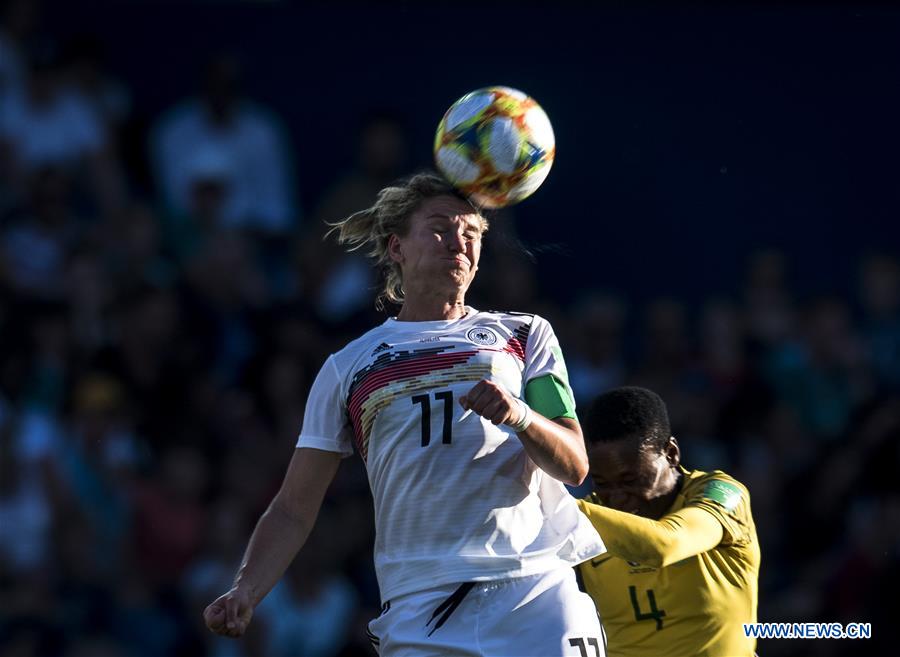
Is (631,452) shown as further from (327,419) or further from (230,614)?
(230,614)

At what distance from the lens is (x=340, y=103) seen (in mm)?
13219

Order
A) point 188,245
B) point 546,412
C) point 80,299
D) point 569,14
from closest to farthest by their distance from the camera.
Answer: point 546,412
point 80,299
point 188,245
point 569,14

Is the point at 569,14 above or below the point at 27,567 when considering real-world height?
above

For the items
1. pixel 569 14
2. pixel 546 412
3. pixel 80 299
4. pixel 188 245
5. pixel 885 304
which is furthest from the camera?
pixel 569 14

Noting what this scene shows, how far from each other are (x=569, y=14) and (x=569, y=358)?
346 cm

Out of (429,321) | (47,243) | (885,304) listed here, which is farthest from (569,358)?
(429,321)

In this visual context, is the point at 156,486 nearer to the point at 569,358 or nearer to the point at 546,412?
the point at 569,358

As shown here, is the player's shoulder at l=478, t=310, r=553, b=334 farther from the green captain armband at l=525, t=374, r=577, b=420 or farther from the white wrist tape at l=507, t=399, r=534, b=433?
the white wrist tape at l=507, t=399, r=534, b=433

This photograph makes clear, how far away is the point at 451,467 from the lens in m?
5.11

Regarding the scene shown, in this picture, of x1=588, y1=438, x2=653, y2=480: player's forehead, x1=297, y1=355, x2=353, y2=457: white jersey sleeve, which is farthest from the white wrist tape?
x1=588, y1=438, x2=653, y2=480: player's forehead

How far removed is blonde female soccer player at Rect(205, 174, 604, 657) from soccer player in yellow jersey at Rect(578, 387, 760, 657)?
526mm

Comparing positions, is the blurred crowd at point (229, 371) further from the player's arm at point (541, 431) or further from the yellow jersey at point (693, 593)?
the player's arm at point (541, 431)

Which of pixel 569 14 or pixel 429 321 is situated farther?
pixel 569 14

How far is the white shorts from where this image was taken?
498cm
